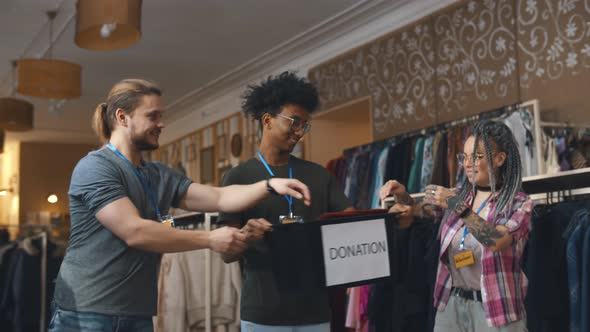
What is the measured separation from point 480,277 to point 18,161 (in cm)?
1175

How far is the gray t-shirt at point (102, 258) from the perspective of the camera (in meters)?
1.94

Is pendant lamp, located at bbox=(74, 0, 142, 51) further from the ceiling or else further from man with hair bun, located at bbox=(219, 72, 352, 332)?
man with hair bun, located at bbox=(219, 72, 352, 332)

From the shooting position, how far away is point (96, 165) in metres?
2.01

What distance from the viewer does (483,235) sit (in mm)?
2369

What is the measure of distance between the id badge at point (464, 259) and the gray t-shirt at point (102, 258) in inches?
44.0

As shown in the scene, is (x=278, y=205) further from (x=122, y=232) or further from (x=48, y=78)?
(x=48, y=78)

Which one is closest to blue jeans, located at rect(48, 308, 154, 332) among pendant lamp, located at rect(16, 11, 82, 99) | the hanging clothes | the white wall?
the hanging clothes

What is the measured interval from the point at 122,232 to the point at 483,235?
1.26 metres

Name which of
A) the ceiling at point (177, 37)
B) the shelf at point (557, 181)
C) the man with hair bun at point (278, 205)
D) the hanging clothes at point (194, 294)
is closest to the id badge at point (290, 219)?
the man with hair bun at point (278, 205)

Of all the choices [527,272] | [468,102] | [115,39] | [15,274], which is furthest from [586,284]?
[15,274]

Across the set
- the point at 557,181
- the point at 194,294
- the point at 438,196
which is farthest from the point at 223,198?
the point at 194,294

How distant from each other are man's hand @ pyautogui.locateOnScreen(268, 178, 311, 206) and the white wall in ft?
11.9

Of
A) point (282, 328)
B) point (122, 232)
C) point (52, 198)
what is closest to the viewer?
point (122, 232)

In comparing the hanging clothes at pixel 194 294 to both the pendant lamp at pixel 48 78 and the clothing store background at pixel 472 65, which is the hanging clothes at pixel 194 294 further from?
the clothing store background at pixel 472 65
